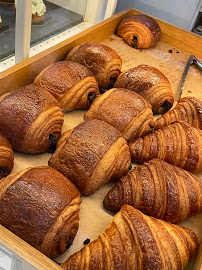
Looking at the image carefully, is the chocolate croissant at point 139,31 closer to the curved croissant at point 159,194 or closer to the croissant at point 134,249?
the curved croissant at point 159,194

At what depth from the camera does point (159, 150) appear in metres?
1.33

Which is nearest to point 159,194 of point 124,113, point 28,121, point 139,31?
point 124,113

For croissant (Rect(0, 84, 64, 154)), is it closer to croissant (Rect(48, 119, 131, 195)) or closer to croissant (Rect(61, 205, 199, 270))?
croissant (Rect(48, 119, 131, 195))

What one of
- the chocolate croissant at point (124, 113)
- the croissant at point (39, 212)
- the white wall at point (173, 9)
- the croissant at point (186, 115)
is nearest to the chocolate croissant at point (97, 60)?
the chocolate croissant at point (124, 113)

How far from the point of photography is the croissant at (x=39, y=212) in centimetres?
95

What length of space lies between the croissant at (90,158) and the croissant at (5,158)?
0.47ft

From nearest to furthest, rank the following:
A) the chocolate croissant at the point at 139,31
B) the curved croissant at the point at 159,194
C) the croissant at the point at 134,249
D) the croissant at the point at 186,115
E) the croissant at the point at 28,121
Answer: the croissant at the point at 134,249, the curved croissant at the point at 159,194, the croissant at the point at 28,121, the croissant at the point at 186,115, the chocolate croissant at the point at 139,31

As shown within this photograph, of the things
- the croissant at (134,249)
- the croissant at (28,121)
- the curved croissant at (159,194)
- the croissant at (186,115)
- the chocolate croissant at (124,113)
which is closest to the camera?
the croissant at (134,249)

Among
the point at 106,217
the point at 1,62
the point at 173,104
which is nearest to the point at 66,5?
the point at 1,62

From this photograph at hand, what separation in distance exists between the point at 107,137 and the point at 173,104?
66 centimetres

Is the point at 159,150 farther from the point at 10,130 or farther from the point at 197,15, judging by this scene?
the point at 197,15

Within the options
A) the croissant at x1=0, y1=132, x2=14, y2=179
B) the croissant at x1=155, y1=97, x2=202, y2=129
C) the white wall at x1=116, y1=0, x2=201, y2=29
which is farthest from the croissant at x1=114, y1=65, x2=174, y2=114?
the white wall at x1=116, y1=0, x2=201, y2=29

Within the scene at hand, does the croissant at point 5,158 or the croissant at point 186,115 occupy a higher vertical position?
the croissant at point 186,115

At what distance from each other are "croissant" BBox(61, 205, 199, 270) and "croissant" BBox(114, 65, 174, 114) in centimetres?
75
